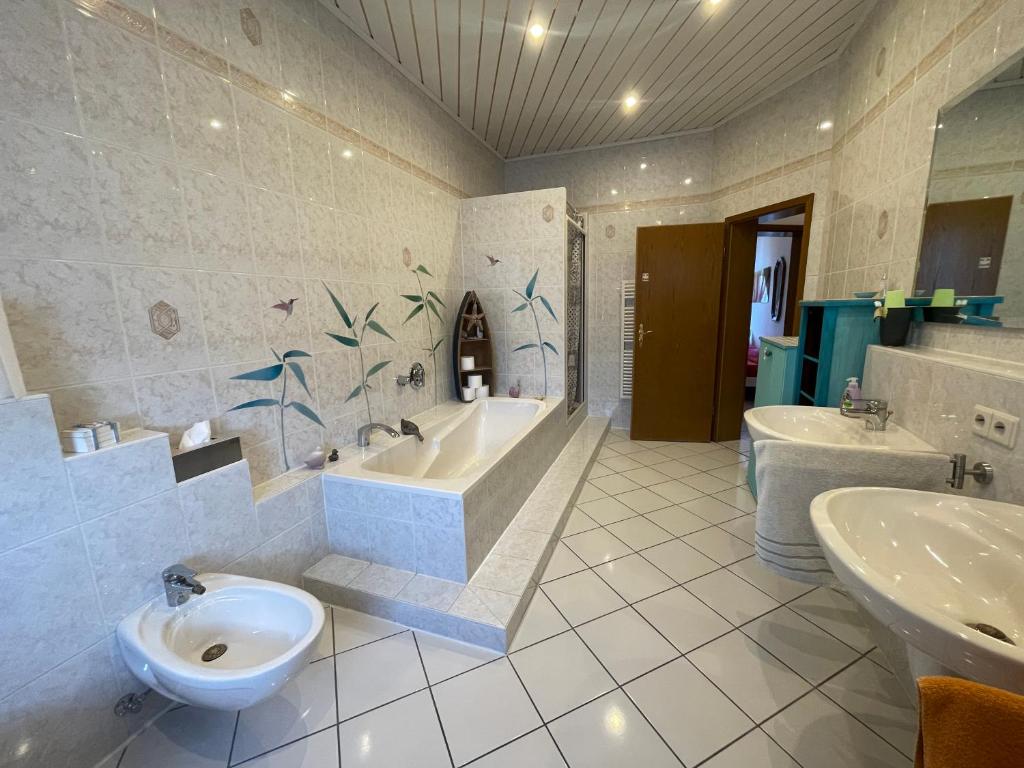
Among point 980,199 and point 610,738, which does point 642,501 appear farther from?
point 980,199

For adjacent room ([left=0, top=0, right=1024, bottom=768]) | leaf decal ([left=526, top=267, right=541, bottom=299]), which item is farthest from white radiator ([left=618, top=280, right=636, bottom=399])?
adjacent room ([left=0, top=0, right=1024, bottom=768])

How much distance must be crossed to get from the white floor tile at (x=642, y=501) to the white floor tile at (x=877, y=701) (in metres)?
1.18

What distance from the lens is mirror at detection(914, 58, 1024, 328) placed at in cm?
115

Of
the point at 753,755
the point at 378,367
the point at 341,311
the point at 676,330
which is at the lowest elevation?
the point at 753,755

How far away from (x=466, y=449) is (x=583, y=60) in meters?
2.60

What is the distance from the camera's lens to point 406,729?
4.01 feet

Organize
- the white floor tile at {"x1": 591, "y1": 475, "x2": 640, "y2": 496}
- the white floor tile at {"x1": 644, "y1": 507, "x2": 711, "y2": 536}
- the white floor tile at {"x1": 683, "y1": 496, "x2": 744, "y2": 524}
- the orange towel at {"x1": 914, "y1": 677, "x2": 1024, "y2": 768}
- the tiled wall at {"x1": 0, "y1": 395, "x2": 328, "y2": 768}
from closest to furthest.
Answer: the orange towel at {"x1": 914, "y1": 677, "x2": 1024, "y2": 768}, the tiled wall at {"x1": 0, "y1": 395, "x2": 328, "y2": 768}, the white floor tile at {"x1": 644, "y1": 507, "x2": 711, "y2": 536}, the white floor tile at {"x1": 683, "y1": 496, "x2": 744, "y2": 524}, the white floor tile at {"x1": 591, "y1": 475, "x2": 640, "y2": 496}

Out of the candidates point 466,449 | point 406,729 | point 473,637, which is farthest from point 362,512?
point 466,449

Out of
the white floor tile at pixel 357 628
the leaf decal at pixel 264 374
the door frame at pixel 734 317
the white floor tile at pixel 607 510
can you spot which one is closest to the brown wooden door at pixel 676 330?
the door frame at pixel 734 317

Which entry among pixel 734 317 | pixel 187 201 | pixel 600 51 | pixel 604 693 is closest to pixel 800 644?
pixel 604 693

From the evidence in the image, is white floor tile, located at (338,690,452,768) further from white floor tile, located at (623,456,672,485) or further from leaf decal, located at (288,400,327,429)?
white floor tile, located at (623,456,672,485)

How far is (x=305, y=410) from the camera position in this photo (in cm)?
191

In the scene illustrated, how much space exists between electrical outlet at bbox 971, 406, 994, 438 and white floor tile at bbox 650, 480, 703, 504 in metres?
1.62

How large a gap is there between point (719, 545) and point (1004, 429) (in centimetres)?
134
